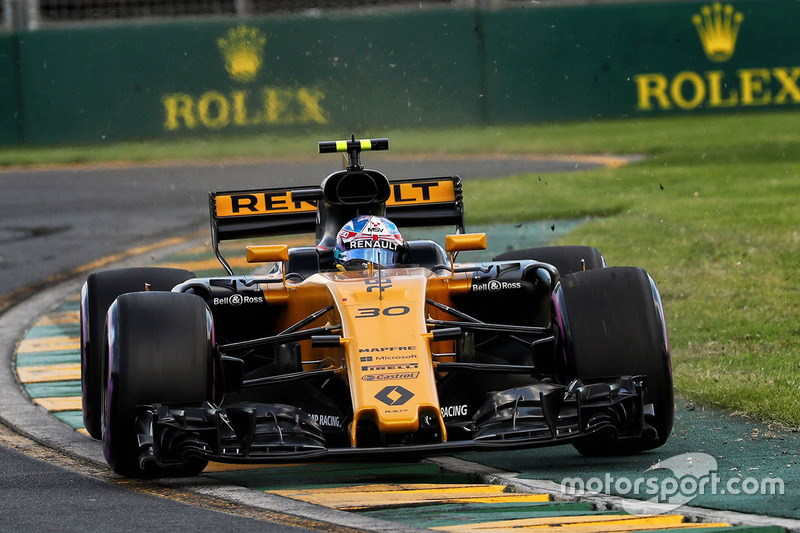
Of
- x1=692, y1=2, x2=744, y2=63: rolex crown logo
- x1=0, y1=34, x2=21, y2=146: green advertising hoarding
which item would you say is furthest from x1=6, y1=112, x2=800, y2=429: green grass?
x1=692, y1=2, x2=744, y2=63: rolex crown logo

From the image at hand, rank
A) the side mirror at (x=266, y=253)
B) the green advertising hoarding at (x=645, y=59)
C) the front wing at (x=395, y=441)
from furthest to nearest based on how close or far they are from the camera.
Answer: the green advertising hoarding at (x=645, y=59)
the side mirror at (x=266, y=253)
the front wing at (x=395, y=441)

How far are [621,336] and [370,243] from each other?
1669mm

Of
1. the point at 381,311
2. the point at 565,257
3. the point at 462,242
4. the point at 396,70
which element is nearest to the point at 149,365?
the point at 381,311

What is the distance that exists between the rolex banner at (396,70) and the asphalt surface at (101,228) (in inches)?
65.7

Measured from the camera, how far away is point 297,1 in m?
25.9

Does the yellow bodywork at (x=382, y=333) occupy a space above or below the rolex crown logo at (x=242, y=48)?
below

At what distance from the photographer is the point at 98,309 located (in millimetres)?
7875

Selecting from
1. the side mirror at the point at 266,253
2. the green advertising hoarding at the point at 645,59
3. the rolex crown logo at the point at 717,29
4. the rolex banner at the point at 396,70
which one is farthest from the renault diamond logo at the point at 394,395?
Answer: the rolex crown logo at the point at 717,29

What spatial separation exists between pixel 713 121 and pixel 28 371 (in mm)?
16710

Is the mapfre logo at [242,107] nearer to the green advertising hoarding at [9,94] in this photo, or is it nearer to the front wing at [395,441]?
the green advertising hoarding at [9,94]

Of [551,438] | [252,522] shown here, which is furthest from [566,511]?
[252,522]

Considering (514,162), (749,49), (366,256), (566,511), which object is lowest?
(566,511)

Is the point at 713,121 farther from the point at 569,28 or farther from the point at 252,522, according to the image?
the point at 252,522

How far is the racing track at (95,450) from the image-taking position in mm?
5871
